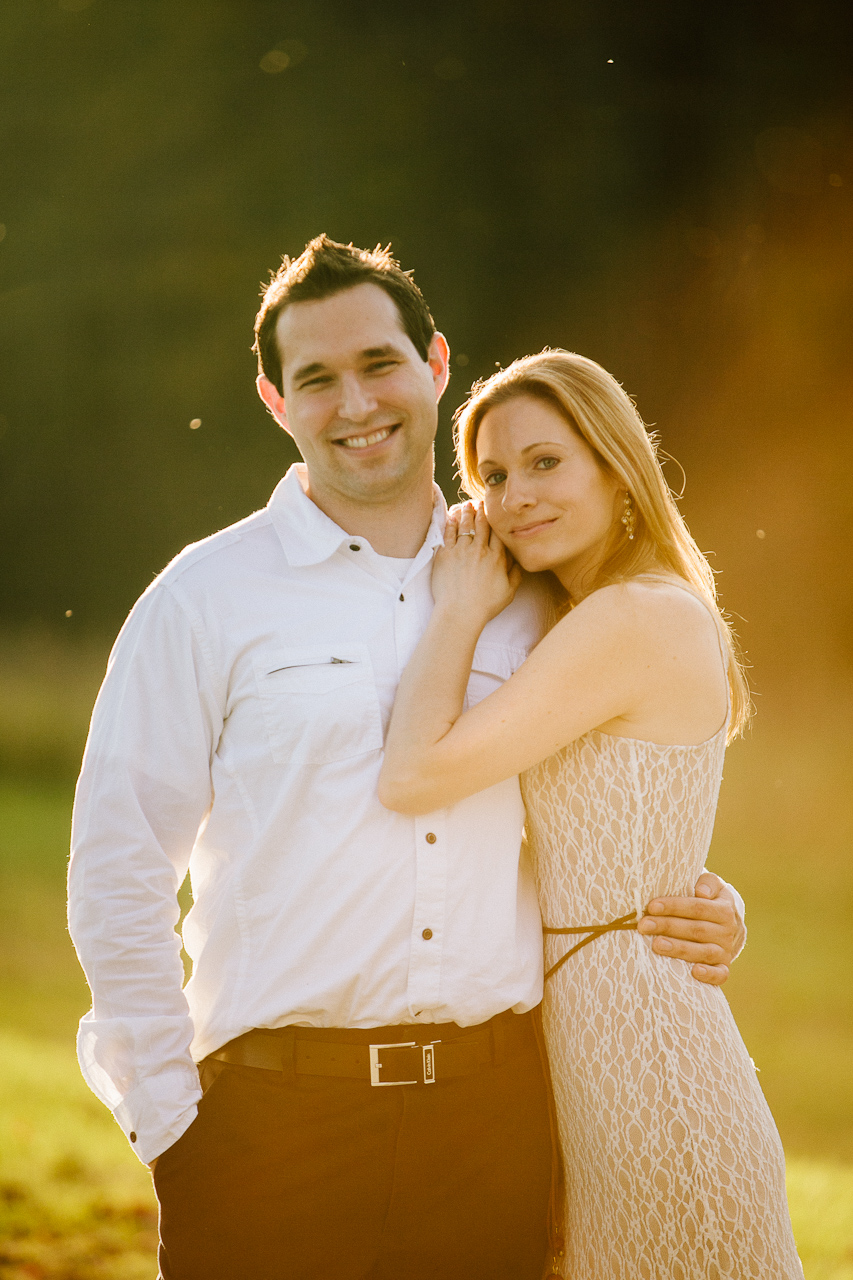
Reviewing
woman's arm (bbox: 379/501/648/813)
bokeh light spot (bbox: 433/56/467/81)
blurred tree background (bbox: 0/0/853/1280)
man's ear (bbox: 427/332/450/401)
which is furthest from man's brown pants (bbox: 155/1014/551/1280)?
bokeh light spot (bbox: 433/56/467/81)

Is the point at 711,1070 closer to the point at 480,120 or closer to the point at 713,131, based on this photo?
the point at 713,131

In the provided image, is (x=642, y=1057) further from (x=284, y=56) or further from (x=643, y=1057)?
(x=284, y=56)

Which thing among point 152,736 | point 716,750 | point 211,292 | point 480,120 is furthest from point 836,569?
point 152,736

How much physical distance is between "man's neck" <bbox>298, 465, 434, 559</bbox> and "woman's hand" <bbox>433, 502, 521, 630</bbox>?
82mm

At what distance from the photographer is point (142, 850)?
2027mm

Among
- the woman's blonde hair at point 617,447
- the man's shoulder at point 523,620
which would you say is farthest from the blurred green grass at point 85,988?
the woman's blonde hair at point 617,447

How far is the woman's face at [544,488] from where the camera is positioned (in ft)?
7.39

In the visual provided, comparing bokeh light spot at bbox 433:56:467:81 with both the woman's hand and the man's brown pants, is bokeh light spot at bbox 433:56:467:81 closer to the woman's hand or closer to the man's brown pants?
the woman's hand

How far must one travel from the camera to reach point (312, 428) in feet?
7.55

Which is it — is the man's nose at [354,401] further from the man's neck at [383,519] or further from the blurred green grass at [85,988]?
the blurred green grass at [85,988]

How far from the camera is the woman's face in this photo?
2252mm

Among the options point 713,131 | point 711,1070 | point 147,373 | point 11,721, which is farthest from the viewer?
point 147,373

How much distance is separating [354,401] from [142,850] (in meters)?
1.02

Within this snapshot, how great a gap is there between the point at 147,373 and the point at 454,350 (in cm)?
364
